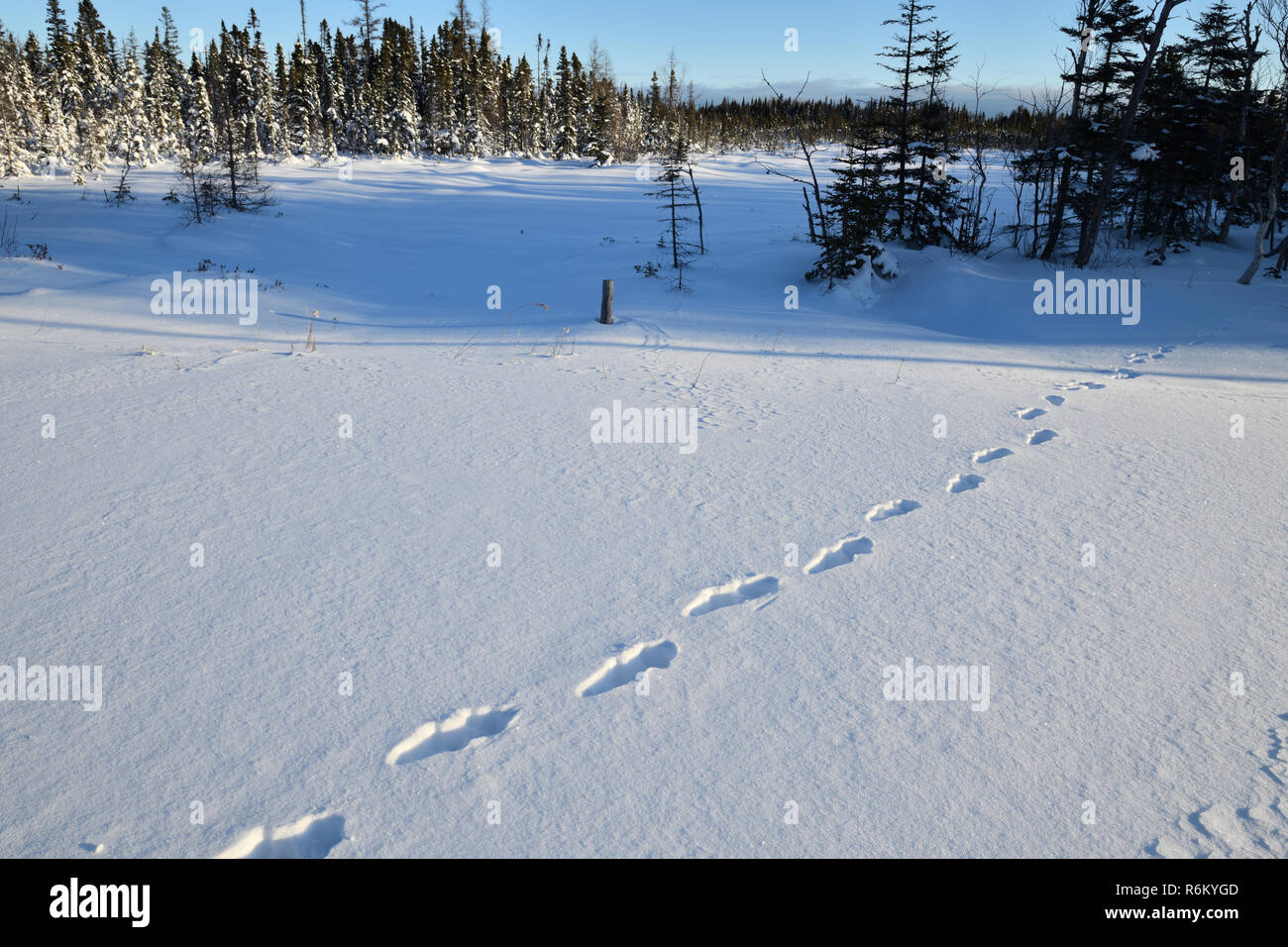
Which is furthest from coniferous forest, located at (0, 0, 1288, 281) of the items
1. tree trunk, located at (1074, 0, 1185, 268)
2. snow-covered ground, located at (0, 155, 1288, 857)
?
snow-covered ground, located at (0, 155, 1288, 857)

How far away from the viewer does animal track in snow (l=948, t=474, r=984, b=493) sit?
5281 mm

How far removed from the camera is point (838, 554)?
4336mm

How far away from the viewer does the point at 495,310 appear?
13.3 metres

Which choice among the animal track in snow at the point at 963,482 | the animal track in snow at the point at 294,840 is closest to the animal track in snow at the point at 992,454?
the animal track in snow at the point at 963,482

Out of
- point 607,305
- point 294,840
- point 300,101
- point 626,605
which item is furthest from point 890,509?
point 300,101

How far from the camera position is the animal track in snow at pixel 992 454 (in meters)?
5.88

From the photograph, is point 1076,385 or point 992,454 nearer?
point 992,454

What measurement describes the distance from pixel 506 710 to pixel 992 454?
5009 millimetres

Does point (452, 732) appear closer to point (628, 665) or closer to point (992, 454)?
point (628, 665)

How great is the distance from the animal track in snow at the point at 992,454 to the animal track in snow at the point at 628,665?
12.7ft

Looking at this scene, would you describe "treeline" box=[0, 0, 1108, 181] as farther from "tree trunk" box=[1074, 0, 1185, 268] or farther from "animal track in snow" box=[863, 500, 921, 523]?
"animal track in snow" box=[863, 500, 921, 523]

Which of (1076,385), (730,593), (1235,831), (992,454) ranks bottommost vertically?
(1235,831)

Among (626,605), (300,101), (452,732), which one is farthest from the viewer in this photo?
(300,101)

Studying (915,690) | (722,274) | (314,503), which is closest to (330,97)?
(722,274)
